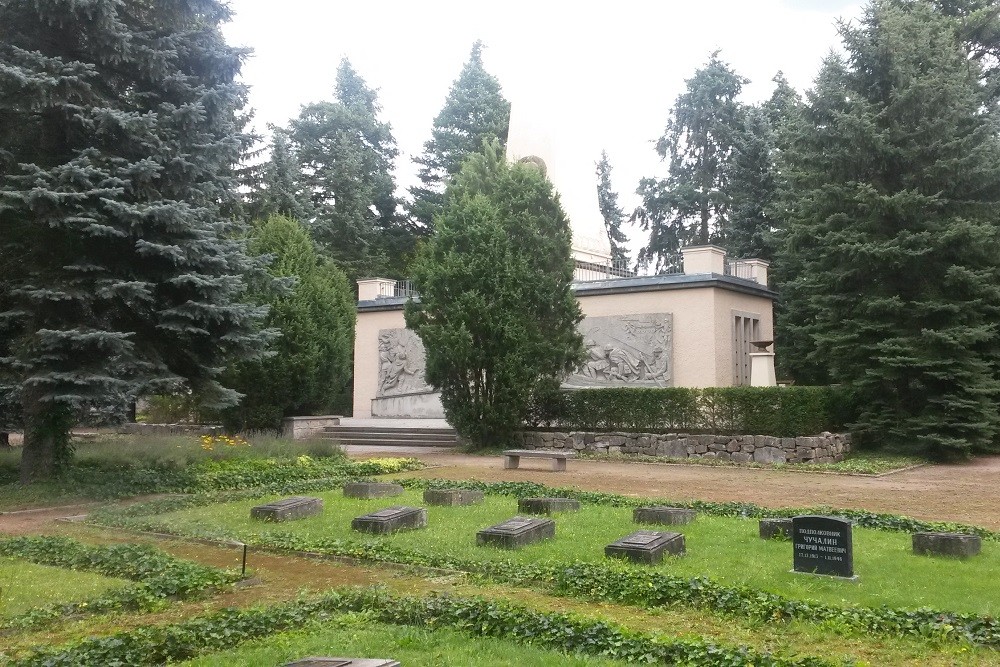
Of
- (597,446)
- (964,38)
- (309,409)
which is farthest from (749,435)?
(964,38)

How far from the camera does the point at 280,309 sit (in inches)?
925

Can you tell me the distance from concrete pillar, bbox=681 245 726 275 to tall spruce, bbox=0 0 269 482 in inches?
553

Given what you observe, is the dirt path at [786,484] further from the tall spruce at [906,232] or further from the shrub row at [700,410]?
the shrub row at [700,410]

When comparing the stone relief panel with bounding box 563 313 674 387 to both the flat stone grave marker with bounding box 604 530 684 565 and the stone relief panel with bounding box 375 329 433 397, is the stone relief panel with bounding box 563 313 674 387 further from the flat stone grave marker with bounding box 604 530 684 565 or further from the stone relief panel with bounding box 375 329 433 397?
the flat stone grave marker with bounding box 604 530 684 565

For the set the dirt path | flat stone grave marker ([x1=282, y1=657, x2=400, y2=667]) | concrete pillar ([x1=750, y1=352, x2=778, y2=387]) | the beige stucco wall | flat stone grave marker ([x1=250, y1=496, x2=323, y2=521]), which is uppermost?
the beige stucco wall

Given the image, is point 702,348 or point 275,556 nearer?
A: point 275,556

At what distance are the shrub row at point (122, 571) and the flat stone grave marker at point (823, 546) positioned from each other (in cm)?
486

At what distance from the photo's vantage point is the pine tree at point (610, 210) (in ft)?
180

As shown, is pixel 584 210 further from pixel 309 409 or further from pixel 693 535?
pixel 693 535

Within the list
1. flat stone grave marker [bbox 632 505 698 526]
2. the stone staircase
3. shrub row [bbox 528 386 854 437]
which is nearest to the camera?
flat stone grave marker [bbox 632 505 698 526]

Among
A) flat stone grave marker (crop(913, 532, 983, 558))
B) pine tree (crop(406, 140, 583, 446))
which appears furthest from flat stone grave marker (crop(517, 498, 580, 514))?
pine tree (crop(406, 140, 583, 446))

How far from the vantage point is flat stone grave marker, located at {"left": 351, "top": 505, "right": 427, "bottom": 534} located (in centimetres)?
937

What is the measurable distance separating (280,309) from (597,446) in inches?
370

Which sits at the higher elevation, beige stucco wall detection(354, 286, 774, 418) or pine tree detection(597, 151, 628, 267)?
pine tree detection(597, 151, 628, 267)
